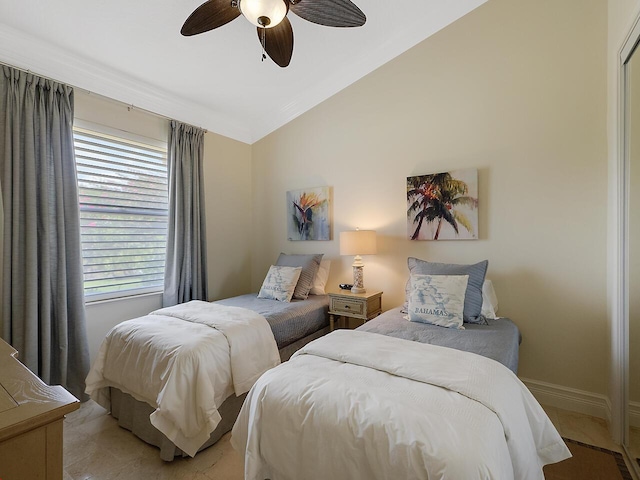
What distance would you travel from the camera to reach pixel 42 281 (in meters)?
2.27

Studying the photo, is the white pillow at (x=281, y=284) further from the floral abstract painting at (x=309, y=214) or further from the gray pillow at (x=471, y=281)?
the gray pillow at (x=471, y=281)

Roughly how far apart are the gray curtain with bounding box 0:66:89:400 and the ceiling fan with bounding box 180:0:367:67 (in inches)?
56.7

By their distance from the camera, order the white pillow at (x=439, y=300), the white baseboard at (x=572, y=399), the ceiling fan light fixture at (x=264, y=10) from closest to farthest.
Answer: the ceiling fan light fixture at (x=264, y=10)
the white pillow at (x=439, y=300)
the white baseboard at (x=572, y=399)

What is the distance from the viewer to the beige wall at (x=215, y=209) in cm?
270

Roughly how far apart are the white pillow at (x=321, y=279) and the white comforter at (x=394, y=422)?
5.92 ft

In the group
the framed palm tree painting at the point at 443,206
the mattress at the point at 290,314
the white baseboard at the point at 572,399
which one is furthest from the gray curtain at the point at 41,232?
the white baseboard at the point at 572,399

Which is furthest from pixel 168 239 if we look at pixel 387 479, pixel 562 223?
pixel 562 223

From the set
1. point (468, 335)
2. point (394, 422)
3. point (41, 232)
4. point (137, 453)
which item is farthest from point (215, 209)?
point (394, 422)

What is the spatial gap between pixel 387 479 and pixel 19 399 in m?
1.06

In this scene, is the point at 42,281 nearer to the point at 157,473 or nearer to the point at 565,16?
the point at 157,473

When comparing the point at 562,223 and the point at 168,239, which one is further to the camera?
the point at 168,239

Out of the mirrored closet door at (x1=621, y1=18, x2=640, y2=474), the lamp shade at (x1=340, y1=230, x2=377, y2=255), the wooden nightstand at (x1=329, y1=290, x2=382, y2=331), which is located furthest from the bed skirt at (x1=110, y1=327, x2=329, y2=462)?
the mirrored closet door at (x1=621, y1=18, x2=640, y2=474)

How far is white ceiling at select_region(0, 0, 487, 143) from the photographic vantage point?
2111 mm

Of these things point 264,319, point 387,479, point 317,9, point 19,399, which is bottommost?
point 387,479
